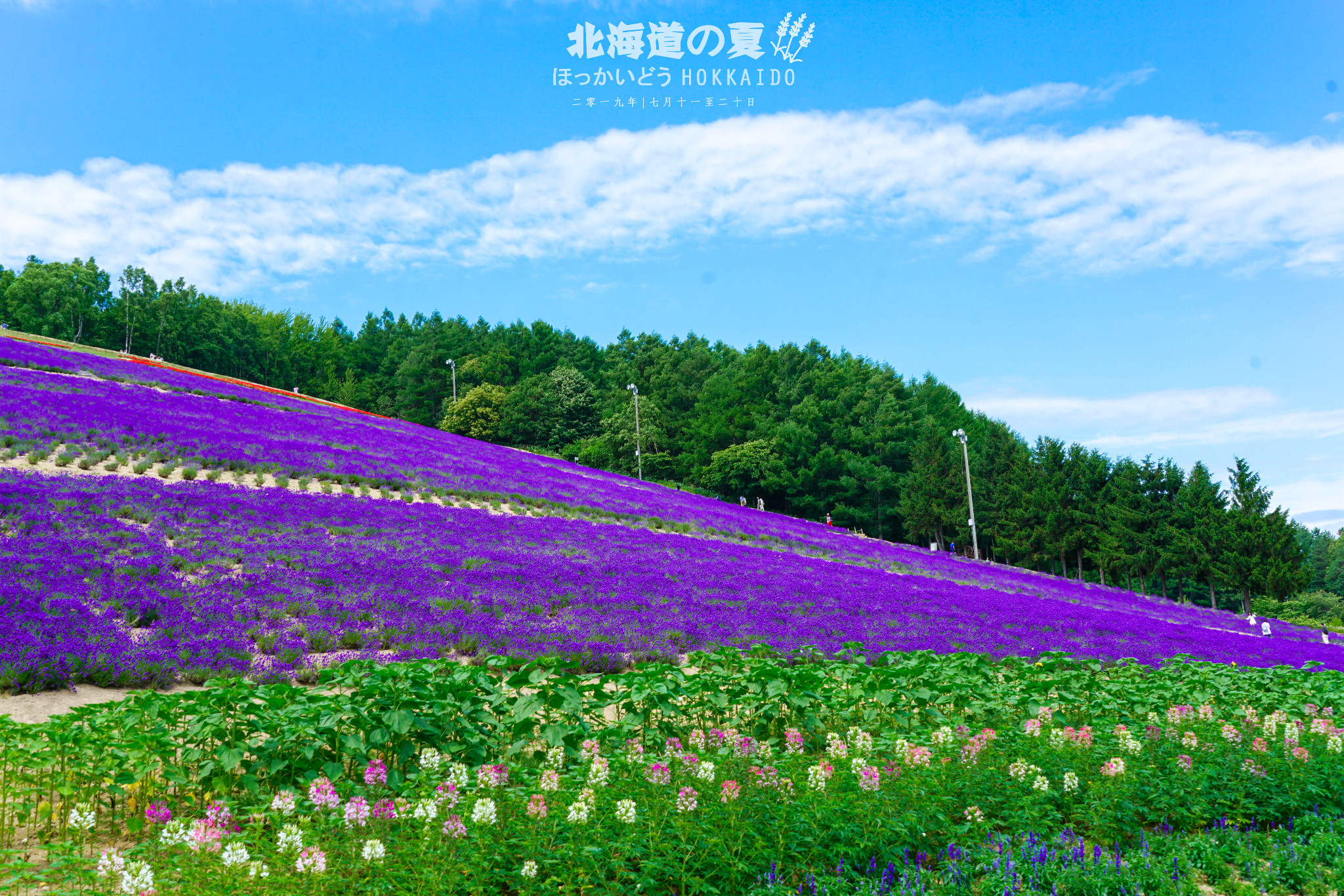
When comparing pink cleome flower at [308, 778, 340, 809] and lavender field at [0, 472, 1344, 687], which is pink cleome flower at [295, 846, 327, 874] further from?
lavender field at [0, 472, 1344, 687]

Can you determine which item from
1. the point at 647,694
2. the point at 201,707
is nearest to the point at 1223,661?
the point at 647,694

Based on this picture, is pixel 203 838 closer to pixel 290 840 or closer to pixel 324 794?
pixel 290 840

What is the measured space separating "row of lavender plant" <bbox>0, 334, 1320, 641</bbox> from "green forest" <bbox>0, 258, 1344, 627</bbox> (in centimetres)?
1160

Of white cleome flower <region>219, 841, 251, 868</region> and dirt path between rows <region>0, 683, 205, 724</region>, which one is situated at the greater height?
white cleome flower <region>219, 841, 251, 868</region>

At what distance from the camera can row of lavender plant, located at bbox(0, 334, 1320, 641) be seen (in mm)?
20453

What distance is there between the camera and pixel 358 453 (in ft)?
81.5

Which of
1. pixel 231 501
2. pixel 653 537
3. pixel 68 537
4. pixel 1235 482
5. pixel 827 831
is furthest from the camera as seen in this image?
pixel 1235 482

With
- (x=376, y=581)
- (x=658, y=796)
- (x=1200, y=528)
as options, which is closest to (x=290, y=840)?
(x=658, y=796)

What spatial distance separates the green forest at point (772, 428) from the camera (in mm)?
48500

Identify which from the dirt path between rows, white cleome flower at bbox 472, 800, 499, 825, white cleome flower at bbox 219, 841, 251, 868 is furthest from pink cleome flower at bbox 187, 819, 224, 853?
the dirt path between rows

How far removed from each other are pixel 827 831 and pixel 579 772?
169 centimetres

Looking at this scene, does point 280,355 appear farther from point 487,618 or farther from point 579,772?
point 579,772

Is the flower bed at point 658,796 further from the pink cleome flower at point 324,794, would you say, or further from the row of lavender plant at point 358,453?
the row of lavender plant at point 358,453

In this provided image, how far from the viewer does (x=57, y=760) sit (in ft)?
17.2
